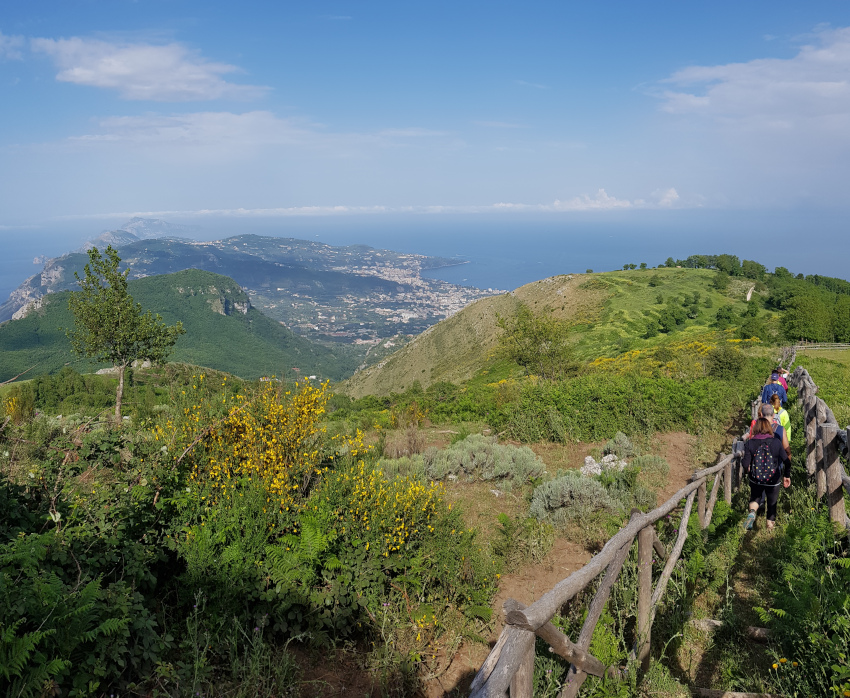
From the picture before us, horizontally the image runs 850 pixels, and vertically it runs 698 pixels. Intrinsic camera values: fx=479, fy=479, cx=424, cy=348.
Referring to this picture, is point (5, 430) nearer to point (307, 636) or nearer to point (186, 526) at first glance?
point (186, 526)

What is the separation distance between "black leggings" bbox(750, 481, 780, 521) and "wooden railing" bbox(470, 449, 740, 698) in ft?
5.68

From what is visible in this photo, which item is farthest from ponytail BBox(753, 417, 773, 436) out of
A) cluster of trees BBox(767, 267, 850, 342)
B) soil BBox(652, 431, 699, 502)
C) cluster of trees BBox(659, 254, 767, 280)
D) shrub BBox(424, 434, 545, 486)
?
cluster of trees BBox(659, 254, 767, 280)

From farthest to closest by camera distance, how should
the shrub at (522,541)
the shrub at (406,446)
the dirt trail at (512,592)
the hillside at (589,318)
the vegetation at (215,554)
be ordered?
the hillside at (589,318), the shrub at (406,446), the shrub at (522,541), the dirt trail at (512,592), the vegetation at (215,554)

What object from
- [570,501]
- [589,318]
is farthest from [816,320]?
[570,501]

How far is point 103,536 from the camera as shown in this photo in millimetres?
3625

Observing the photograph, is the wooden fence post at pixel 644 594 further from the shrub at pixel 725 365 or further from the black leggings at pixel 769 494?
the shrub at pixel 725 365

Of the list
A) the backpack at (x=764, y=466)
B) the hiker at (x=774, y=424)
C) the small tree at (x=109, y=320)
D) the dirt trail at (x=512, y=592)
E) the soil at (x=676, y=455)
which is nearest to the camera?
the dirt trail at (x=512, y=592)

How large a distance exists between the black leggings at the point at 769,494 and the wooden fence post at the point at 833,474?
66cm

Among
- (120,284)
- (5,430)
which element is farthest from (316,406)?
(120,284)

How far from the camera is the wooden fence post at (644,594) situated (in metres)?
3.65

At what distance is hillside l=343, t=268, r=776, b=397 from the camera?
48219 mm

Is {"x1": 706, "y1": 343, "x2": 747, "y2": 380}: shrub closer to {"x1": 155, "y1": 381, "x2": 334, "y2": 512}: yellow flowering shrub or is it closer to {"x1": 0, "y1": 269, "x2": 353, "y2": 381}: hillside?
{"x1": 155, "y1": 381, "x2": 334, "y2": 512}: yellow flowering shrub

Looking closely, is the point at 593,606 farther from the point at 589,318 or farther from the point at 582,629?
the point at 589,318

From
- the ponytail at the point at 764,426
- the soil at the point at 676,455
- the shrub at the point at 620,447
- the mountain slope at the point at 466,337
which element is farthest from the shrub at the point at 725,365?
the mountain slope at the point at 466,337
